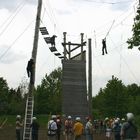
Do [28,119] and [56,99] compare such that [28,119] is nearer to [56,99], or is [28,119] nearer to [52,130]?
[52,130]

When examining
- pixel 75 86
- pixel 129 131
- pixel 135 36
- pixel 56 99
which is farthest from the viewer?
pixel 56 99

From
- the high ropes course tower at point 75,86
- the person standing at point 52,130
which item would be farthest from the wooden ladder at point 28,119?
the high ropes course tower at point 75,86

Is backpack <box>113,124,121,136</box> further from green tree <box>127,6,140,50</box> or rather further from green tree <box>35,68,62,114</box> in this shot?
green tree <box>35,68,62,114</box>

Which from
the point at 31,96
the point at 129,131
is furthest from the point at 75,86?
the point at 129,131

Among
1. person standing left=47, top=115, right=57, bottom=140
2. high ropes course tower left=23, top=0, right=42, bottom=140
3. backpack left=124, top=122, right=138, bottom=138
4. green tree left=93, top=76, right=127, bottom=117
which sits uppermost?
green tree left=93, top=76, right=127, bottom=117

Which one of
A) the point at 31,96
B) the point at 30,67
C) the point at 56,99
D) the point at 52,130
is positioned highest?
the point at 56,99

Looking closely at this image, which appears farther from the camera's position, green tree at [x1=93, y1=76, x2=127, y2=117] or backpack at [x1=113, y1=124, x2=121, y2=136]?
green tree at [x1=93, y1=76, x2=127, y2=117]

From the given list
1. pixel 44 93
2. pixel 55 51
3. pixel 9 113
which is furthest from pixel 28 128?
pixel 9 113

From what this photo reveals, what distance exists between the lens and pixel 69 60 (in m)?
41.6

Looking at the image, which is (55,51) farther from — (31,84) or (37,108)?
(37,108)

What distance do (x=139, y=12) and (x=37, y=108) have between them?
194 ft

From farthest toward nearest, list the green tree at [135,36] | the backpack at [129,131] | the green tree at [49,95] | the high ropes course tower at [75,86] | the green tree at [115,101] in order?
the green tree at [49,95], the green tree at [115,101], the high ropes course tower at [75,86], the green tree at [135,36], the backpack at [129,131]

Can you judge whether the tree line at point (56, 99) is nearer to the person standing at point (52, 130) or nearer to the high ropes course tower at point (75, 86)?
the high ropes course tower at point (75, 86)

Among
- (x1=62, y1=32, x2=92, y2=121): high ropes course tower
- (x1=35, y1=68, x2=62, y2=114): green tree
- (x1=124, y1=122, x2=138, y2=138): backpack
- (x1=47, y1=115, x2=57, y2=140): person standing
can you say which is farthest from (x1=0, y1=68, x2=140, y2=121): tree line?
(x1=124, y1=122, x2=138, y2=138): backpack
